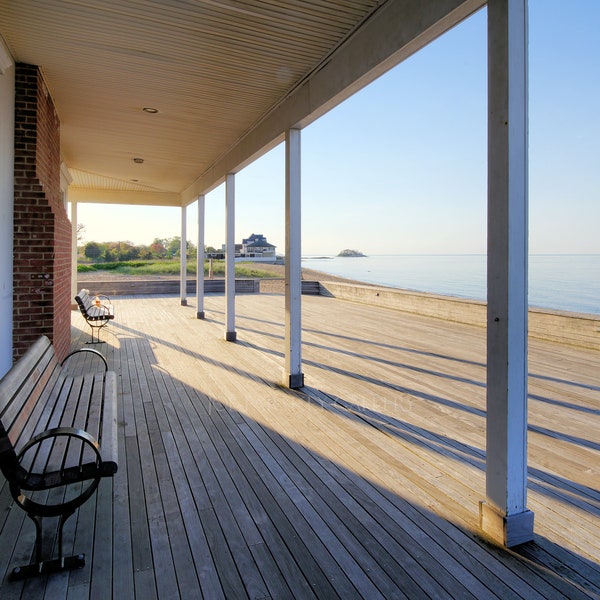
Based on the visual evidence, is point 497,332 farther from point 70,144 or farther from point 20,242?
point 70,144

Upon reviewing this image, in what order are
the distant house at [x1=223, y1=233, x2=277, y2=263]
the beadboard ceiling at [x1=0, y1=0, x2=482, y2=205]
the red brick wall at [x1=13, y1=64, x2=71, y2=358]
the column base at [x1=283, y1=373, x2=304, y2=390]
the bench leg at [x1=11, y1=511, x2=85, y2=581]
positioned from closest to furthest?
1. the bench leg at [x1=11, y1=511, x2=85, y2=581]
2. the beadboard ceiling at [x1=0, y1=0, x2=482, y2=205]
3. the red brick wall at [x1=13, y1=64, x2=71, y2=358]
4. the column base at [x1=283, y1=373, x2=304, y2=390]
5. the distant house at [x1=223, y1=233, x2=277, y2=263]

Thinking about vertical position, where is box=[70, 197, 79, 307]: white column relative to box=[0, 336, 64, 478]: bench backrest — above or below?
above

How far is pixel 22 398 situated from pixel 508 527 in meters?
2.23

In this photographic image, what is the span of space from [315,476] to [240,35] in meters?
3.07

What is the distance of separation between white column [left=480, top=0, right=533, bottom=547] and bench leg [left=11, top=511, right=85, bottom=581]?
1.79m

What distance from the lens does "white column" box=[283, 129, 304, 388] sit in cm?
445

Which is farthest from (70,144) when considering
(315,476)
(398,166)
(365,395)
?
(398,166)

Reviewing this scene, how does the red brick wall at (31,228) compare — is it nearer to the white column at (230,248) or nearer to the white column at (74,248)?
the white column at (230,248)

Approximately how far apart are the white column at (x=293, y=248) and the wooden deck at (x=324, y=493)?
0.29 meters

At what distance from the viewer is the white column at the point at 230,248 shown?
6848 millimetres

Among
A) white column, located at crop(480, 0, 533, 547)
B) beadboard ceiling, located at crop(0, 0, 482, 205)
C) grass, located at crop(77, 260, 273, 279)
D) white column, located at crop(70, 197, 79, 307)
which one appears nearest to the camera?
white column, located at crop(480, 0, 533, 547)

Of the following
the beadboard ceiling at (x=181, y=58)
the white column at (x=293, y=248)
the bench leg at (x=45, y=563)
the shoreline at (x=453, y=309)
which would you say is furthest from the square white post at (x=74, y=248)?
the bench leg at (x=45, y=563)

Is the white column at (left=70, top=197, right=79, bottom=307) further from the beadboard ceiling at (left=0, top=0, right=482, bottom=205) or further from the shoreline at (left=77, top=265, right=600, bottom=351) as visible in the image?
the beadboard ceiling at (left=0, top=0, right=482, bottom=205)

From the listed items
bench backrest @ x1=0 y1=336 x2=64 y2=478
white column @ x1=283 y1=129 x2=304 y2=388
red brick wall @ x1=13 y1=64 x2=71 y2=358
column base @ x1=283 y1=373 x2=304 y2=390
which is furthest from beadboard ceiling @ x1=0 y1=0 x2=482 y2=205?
column base @ x1=283 y1=373 x2=304 y2=390
